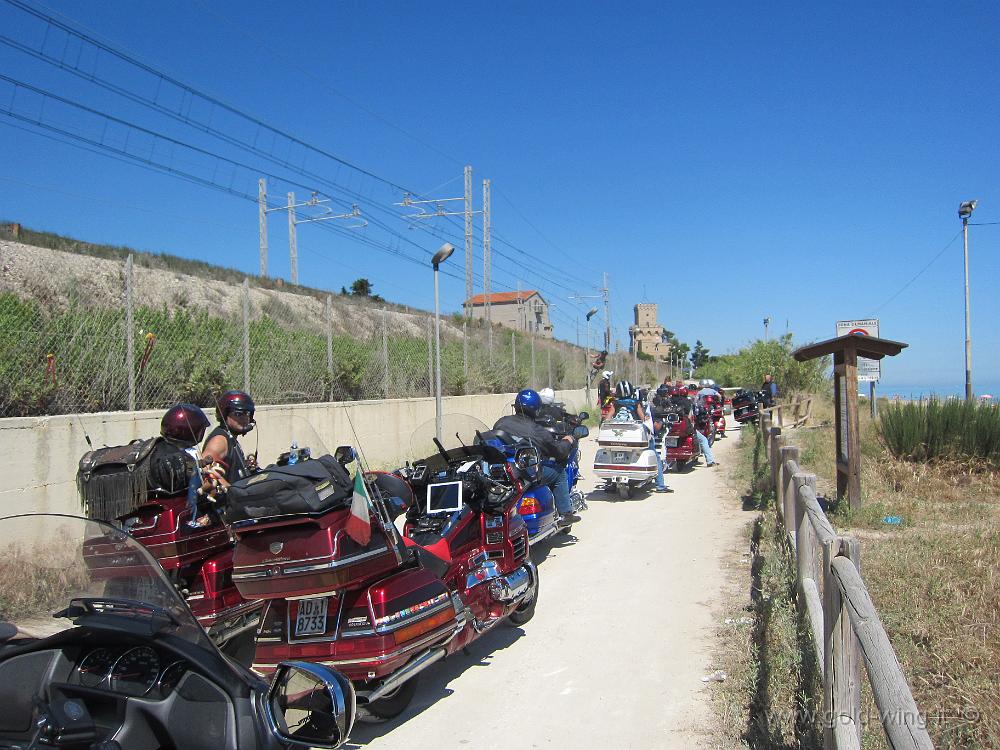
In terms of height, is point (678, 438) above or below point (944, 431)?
below

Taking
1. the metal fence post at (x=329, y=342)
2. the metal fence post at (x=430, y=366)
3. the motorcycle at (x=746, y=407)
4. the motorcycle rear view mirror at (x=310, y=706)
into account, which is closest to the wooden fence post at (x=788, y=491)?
the motorcycle rear view mirror at (x=310, y=706)

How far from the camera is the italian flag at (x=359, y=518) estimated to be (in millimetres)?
4254

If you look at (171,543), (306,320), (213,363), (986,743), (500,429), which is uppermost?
(306,320)

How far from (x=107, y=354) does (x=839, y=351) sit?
8833mm

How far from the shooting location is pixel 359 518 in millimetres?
4277

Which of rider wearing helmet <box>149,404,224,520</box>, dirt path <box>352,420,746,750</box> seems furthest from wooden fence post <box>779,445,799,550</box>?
rider wearing helmet <box>149,404,224,520</box>

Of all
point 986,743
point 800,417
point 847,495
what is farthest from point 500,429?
point 800,417

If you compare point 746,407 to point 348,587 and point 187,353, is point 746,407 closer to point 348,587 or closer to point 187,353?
point 187,353

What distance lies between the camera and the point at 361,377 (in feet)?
49.2

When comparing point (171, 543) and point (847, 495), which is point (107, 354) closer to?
point (171, 543)

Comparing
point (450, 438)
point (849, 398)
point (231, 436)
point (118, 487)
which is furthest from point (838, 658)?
point (849, 398)

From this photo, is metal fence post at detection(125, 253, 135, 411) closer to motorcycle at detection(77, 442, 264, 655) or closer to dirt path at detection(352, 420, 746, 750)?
motorcycle at detection(77, 442, 264, 655)

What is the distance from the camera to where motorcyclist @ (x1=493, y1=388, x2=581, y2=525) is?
8477mm

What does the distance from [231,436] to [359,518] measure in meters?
2.01
